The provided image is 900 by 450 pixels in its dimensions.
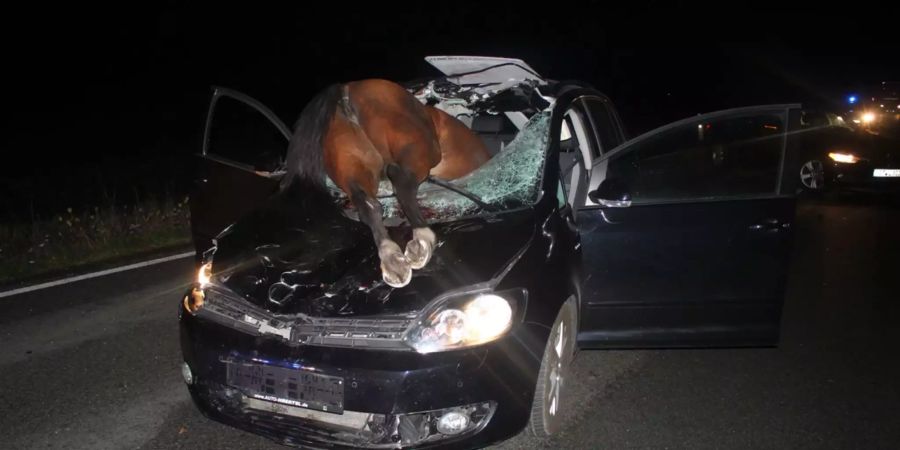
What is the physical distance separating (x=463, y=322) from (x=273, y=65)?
30.4 m

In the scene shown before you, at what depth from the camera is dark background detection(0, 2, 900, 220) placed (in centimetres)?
1659

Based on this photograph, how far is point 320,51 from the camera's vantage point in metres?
34.1

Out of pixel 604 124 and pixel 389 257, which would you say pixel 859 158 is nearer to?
pixel 604 124

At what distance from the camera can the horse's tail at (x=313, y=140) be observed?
415 cm

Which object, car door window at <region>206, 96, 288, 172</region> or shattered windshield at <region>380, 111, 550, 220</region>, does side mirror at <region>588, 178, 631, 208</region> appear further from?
car door window at <region>206, 96, 288, 172</region>

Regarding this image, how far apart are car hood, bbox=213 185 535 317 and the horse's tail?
295 millimetres

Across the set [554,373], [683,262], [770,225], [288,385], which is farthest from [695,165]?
[288,385]

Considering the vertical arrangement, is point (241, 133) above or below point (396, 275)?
below

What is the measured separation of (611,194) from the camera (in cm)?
386

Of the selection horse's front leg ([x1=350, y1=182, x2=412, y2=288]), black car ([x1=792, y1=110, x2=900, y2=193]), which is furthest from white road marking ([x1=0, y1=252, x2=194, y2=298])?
black car ([x1=792, y1=110, x2=900, y2=193])

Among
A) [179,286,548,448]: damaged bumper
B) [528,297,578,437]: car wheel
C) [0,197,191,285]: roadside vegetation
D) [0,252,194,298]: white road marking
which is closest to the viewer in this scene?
[179,286,548,448]: damaged bumper

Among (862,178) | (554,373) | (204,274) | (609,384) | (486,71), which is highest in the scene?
(486,71)

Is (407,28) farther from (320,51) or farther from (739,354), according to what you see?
(739,354)

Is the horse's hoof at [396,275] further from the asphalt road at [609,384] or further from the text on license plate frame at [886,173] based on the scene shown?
the text on license plate frame at [886,173]
